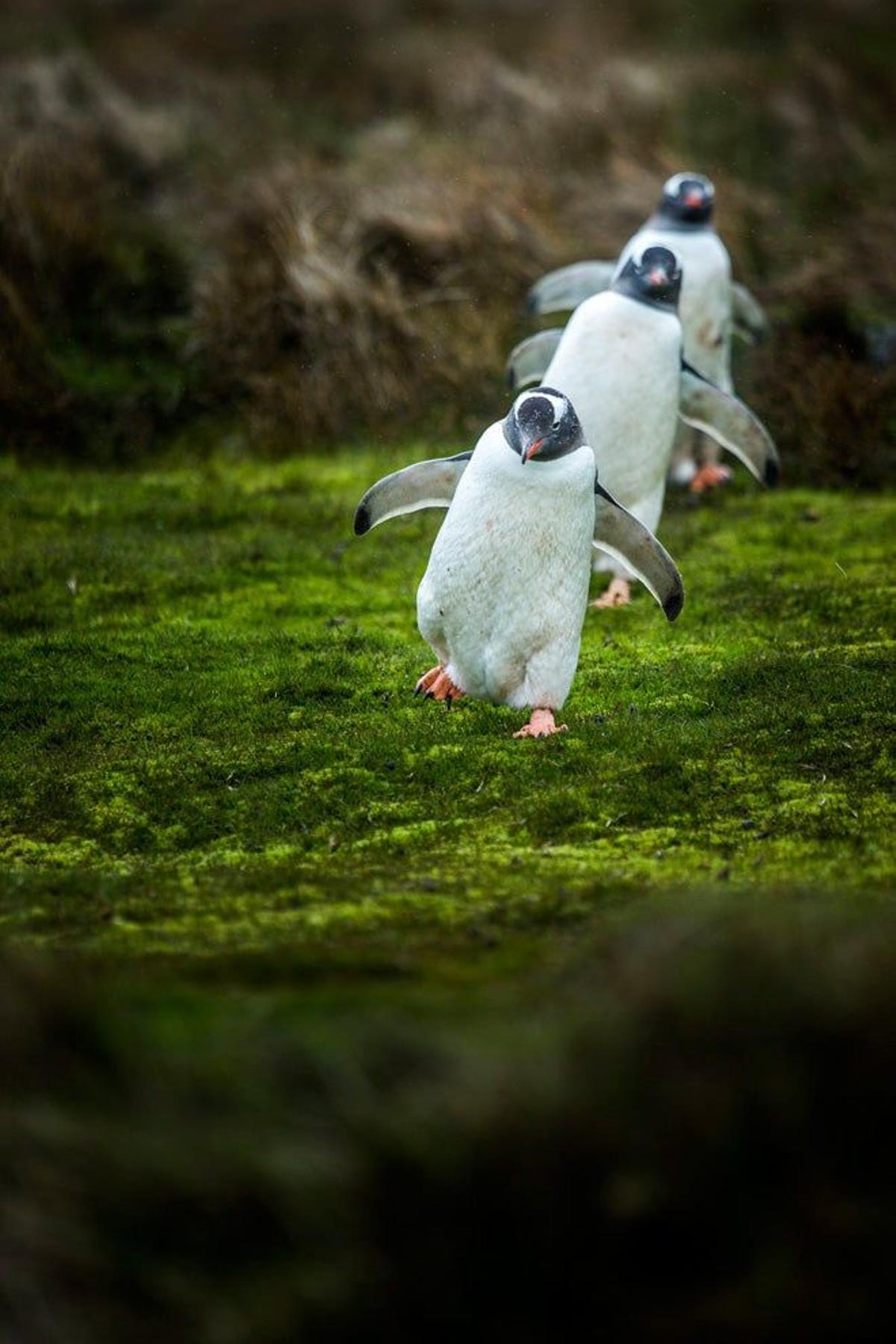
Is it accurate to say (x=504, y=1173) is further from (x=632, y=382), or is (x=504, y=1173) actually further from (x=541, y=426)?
(x=632, y=382)

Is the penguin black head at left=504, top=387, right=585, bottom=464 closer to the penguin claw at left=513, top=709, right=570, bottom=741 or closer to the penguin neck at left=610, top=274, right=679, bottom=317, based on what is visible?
the penguin claw at left=513, top=709, right=570, bottom=741

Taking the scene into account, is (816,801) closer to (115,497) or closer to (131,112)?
(115,497)

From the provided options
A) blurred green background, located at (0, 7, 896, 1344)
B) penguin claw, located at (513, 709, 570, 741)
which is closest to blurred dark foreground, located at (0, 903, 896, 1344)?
blurred green background, located at (0, 7, 896, 1344)

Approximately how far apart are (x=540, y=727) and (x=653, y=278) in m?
2.46

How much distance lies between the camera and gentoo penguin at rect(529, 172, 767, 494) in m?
9.24

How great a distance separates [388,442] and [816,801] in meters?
5.29

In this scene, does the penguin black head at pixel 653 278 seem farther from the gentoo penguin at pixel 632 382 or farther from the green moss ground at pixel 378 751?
the green moss ground at pixel 378 751

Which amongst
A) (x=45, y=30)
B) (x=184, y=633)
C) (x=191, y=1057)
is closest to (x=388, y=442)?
(x=184, y=633)

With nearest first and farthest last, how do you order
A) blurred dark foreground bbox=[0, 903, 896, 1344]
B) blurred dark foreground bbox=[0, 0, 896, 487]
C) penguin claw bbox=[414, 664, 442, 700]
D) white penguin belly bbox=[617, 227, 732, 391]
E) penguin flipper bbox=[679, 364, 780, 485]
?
blurred dark foreground bbox=[0, 903, 896, 1344], penguin claw bbox=[414, 664, 442, 700], penguin flipper bbox=[679, 364, 780, 485], white penguin belly bbox=[617, 227, 732, 391], blurred dark foreground bbox=[0, 0, 896, 487]

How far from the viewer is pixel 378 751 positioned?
233 inches

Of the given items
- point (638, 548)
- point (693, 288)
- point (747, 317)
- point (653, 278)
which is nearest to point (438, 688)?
point (638, 548)

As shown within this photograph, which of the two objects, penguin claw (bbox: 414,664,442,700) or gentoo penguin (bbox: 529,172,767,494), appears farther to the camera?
gentoo penguin (bbox: 529,172,767,494)

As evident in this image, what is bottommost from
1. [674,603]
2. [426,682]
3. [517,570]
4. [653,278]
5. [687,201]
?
[426,682]

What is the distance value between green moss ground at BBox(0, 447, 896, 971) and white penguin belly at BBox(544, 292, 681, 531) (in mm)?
615
